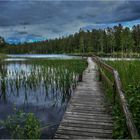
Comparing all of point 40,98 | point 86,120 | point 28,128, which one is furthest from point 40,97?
point 28,128

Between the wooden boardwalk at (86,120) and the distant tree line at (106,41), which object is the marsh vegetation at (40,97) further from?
the distant tree line at (106,41)

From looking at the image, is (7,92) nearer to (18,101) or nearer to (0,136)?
(18,101)

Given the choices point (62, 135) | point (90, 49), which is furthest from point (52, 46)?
point (62, 135)

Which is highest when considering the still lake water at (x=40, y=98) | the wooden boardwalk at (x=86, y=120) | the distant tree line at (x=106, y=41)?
the distant tree line at (x=106, y=41)

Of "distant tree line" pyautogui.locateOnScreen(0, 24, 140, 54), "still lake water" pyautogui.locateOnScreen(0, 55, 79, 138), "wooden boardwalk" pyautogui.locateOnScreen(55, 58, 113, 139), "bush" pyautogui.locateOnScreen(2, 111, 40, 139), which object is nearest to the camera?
"bush" pyautogui.locateOnScreen(2, 111, 40, 139)

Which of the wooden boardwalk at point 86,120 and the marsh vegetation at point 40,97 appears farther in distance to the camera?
the marsh vegetation at point 40,97

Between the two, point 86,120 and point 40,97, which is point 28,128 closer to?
point 86,120

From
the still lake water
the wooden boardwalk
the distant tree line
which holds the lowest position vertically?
the still lake water

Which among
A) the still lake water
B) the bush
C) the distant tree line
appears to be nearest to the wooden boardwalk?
the bush

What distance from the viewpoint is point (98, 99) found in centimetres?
726

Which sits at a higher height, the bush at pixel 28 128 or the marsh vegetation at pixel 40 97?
the bush at pixel 28 128

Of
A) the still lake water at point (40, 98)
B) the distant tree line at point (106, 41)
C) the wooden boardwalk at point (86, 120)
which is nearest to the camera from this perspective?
the wooden boardwalk at point (86, 120)

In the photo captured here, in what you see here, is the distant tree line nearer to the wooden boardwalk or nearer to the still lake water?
the still lake water

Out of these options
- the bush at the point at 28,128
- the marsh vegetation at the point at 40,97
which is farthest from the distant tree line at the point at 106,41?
the bush at the point at 28,128
